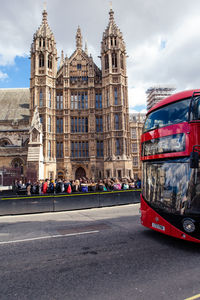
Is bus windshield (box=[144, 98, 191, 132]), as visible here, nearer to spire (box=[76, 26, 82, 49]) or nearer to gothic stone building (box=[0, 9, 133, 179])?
gothic stone building (box=[0, 9, 133, 179])

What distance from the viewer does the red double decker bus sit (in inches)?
193

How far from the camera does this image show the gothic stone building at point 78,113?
29.7 m

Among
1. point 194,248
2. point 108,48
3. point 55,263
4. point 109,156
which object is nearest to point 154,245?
point 194,248

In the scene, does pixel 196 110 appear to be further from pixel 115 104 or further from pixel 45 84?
pixel 45 84

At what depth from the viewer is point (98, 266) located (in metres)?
4.09

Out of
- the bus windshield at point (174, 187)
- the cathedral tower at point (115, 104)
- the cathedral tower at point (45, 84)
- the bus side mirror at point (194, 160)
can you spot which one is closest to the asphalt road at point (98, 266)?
the bus windshield at point (174, 187)

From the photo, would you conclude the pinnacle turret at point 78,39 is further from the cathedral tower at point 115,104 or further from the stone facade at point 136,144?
the stone facade at point 136,144

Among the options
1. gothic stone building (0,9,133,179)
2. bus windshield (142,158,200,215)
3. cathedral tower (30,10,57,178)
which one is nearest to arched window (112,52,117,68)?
gothic stone building (0,9,133,179)

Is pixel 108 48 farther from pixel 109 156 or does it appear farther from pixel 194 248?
pixel 194 248

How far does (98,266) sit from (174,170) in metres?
2.91

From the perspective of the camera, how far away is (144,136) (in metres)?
6.58

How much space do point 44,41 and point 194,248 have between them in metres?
34.5

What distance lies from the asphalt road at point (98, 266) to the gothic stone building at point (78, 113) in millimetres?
22947

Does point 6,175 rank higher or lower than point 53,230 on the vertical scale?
higher
